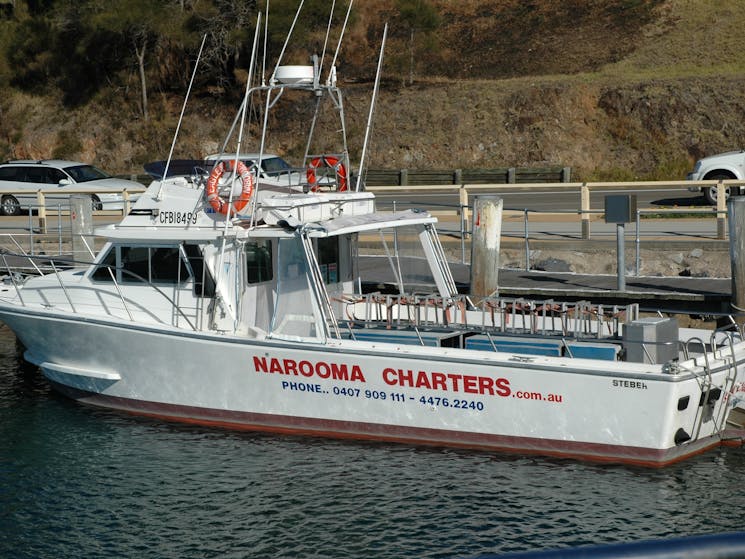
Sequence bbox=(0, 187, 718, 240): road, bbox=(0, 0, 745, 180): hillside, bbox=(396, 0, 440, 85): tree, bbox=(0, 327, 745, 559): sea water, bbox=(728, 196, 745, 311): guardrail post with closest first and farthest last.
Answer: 1. bbox=(0, 327, 745, 559): sea water
2. bbox=(728, 196, 745, 311): guardrail post
3. bbox=(0, 187, 718, 240): road
4. bbox=(0, 0, 745, 180): hillside
5. bbox=(396, 0, 440, 85): tree

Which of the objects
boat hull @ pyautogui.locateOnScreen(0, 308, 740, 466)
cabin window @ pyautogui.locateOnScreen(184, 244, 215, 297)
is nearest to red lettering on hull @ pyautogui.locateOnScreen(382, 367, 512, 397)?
boat hull @ pyautogui.locateOnScreen(0, 308, 740, 466)

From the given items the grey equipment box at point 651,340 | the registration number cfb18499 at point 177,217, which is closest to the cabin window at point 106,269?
the registration number cfb18499 at point 177,217

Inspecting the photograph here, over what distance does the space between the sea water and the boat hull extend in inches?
9.4

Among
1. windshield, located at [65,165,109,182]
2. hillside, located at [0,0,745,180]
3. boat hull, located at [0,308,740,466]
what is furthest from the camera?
hillside, located at [0,0,745,180]

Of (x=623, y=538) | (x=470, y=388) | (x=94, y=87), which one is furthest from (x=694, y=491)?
(x=94, y=87)

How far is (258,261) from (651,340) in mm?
4734

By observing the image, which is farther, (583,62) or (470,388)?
(583,62)

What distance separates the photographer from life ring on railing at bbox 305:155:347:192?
13.0m

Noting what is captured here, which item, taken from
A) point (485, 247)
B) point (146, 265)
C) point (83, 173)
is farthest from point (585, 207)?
point (83, 173)

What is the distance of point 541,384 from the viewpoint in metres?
10.7

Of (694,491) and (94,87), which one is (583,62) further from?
(694,491)

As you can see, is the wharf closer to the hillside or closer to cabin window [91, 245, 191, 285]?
cabin window [91, 245, 191, 285]

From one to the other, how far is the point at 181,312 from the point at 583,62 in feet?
133

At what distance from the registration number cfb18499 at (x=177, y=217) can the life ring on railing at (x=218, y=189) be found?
344 mm
